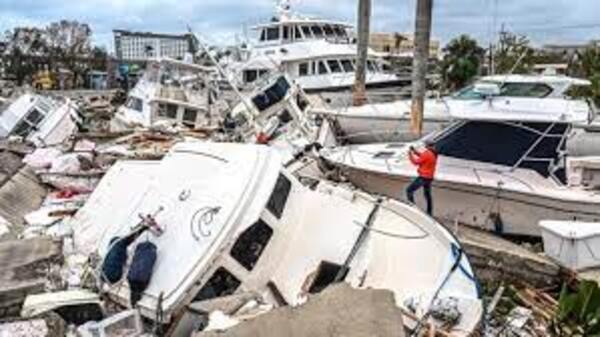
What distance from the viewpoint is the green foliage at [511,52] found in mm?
34109

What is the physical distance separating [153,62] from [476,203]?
1393 centimetres

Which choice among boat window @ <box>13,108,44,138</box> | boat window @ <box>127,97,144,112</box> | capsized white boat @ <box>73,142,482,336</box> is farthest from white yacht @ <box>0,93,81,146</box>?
capsized white boat @ <box>73,142,482,336</box>

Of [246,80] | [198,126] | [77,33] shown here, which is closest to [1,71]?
[77,33]

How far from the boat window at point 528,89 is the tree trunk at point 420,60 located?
1738 mm

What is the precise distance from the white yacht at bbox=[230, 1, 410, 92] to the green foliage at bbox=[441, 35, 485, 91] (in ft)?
23.8

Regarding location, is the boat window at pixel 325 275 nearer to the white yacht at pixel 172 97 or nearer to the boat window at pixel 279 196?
the boat window at pixel 279 196

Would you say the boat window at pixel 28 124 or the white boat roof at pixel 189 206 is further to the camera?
the boat window at pixel 28 124

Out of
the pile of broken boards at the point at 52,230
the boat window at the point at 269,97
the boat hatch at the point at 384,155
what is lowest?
the pile of broken boards at the point at 52,230

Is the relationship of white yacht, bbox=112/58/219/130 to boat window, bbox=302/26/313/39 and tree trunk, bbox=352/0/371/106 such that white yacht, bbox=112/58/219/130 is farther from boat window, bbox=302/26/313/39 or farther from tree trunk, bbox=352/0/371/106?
boat window, bbox=302/26/313/39

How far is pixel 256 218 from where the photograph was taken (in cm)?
750

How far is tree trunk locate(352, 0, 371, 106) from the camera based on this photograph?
21.4 m

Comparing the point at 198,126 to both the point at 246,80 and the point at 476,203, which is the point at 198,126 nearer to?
the point at 246,80

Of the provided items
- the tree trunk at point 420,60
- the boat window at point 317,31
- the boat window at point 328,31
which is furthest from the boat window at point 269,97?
the boat window at point 328,31

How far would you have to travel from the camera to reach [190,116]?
22.4 meters
